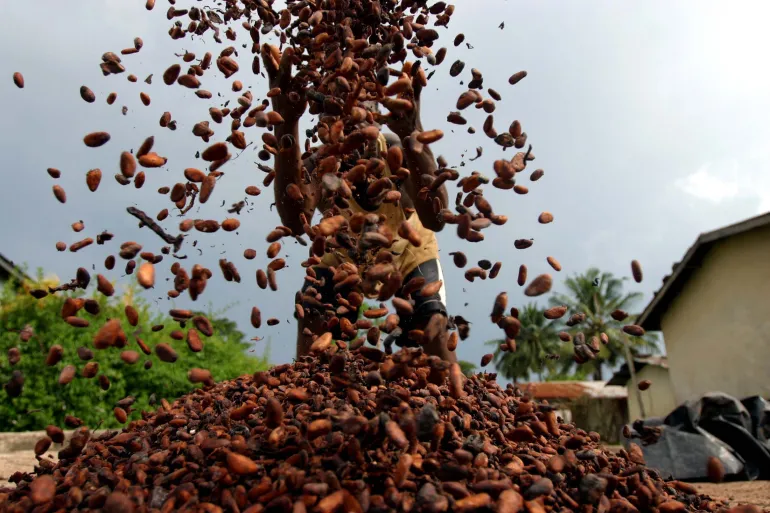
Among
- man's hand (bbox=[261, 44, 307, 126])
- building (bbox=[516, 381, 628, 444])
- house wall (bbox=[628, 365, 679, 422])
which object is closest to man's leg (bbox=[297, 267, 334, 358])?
man's hand (bbox=[261, 44, 307, 126])

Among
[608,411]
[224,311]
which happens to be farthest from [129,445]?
[608,411]

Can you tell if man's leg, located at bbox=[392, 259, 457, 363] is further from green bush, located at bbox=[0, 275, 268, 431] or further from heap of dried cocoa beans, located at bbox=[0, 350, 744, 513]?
green bush, located at bbox=[0, 275, 268, 431]

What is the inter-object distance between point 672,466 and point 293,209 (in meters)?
4.28

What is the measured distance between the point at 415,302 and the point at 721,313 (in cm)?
921

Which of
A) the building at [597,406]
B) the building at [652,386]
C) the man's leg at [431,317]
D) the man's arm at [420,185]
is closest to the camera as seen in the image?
the man's leg at [431,317]

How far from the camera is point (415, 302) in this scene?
224cm

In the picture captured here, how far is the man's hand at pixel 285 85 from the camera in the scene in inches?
83.6

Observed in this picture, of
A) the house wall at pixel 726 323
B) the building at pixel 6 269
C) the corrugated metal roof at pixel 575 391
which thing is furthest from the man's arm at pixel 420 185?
the corrugated metal roof at pixel 575 391

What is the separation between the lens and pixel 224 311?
9133mm

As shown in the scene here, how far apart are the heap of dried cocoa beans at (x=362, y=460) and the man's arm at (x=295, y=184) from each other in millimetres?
688

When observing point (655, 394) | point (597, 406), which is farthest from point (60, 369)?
point (597, 406)

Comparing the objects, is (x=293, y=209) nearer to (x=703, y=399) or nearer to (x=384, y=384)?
(x=384, y=384)

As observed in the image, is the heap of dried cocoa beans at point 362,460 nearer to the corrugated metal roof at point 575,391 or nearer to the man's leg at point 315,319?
the man's leg at point 315,319

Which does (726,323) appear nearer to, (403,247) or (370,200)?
(403,247)
